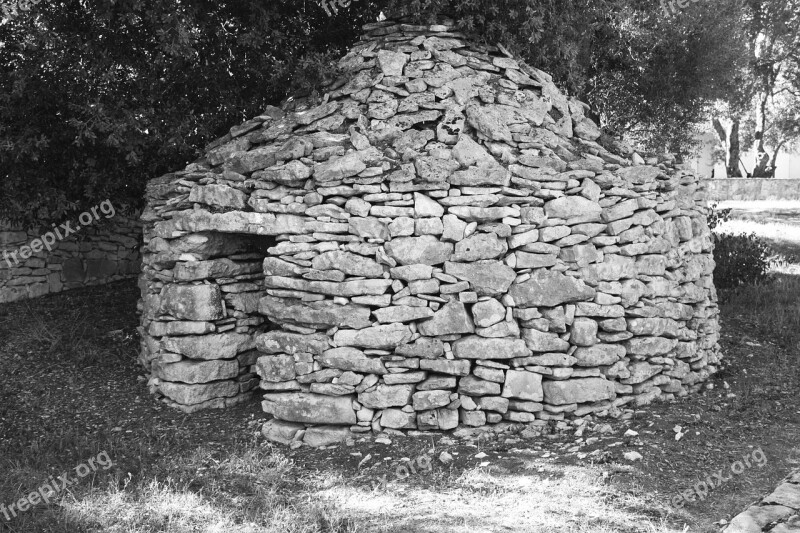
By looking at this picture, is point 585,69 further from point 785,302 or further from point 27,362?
point 27,362

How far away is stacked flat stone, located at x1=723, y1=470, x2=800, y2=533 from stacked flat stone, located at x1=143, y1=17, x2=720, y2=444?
4.66 ft

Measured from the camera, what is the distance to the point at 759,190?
2067 centimetres

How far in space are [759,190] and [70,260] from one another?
18.7 meters

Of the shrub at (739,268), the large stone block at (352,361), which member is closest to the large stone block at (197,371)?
the large stone block at (352,361)

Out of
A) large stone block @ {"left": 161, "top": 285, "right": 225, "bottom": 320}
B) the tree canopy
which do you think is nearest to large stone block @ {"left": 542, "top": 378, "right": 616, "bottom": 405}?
large stone block @ {"left": 161, "top": 285, "right": 225, "bottom": 320}

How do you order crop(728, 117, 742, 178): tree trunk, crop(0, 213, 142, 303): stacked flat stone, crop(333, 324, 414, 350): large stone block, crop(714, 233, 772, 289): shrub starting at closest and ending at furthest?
crop(333, 324, 414, 350): large stone block → crop(0, 213, 142, 303): stacked flat stone → crop(714, 233, 772, 289): shrub → crop(728, 117, 742, 178): tree trunk

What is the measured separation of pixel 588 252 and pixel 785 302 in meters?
4.82

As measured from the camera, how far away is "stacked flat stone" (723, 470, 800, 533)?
3918 millimetres

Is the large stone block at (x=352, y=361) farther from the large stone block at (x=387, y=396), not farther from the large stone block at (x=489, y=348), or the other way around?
the large stone block at (x=489, y=348)

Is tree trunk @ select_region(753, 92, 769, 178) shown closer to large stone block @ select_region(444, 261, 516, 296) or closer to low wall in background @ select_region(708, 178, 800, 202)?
low wall in background @ select_region(708, 178, 800, 202)

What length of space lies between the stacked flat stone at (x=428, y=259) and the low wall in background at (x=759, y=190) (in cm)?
1622

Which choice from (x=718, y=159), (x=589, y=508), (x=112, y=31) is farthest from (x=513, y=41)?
(x=718, y=159)

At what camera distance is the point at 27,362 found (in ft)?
23.8

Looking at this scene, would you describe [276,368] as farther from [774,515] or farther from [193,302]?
[774,515]
